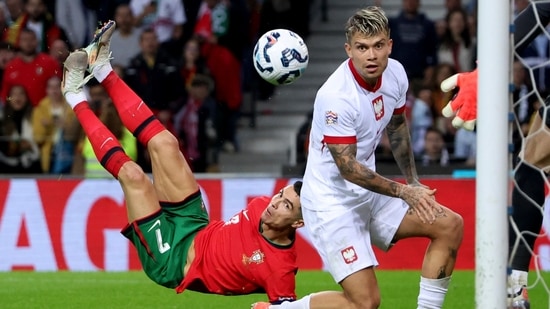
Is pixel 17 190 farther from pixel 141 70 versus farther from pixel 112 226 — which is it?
pixel 141 70

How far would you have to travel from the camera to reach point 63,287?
921cm

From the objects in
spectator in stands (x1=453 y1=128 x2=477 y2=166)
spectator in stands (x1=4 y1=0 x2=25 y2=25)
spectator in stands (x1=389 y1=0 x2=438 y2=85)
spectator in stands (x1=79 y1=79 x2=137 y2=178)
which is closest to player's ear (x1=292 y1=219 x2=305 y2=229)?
spectator in stands (x1=79 y1=79 x2=137 y2=178)

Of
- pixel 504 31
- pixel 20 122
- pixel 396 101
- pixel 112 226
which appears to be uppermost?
pixel 504 31

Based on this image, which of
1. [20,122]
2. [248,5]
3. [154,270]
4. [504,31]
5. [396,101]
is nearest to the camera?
[504,31]

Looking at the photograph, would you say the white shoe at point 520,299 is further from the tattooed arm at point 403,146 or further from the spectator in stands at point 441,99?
the spectator in stands at point 441,99

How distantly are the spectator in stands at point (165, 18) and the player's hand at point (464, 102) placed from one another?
8.56 m

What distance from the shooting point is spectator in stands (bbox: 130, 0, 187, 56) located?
48.0ft

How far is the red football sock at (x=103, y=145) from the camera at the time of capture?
24.5 ft

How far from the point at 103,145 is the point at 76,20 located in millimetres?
7495

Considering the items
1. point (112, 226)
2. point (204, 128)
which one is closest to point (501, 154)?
point (112, 226)

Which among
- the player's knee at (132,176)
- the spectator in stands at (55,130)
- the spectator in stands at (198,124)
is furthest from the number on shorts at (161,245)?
the spectator in stands at (198,124)

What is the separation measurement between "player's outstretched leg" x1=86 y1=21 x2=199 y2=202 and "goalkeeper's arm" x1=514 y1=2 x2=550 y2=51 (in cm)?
247

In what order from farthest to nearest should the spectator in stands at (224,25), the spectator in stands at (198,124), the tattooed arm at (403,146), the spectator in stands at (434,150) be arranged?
the spectator in stands at (224,25) → the spectator in stands at (198,124) → the spectator in stands at (434,150) → the tattooed arm at (403,146)

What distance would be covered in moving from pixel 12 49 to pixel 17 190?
3.22 meters
